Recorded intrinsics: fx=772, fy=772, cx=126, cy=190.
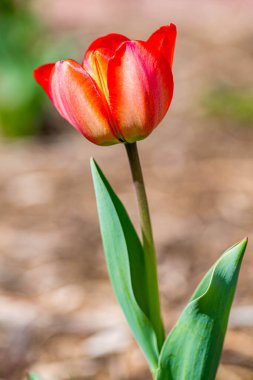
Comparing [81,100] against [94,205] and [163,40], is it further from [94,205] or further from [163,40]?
[94,205]

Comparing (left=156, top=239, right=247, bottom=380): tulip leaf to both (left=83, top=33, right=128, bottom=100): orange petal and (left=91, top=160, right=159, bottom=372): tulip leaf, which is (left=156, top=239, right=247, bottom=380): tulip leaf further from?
(left=83, top=33, right=128, bottom=100): orange petal

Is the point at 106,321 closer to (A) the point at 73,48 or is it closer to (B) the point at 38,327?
(B) the point at 38,327

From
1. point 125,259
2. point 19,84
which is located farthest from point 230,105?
point 125,259

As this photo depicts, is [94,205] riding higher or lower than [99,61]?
lower

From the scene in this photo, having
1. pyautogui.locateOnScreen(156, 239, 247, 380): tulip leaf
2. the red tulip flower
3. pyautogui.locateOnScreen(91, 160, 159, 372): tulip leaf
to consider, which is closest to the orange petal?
the red tulip flower

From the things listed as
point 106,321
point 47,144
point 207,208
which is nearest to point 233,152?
point 207,208

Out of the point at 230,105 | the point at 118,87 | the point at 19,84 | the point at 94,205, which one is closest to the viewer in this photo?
the point at 118,87
